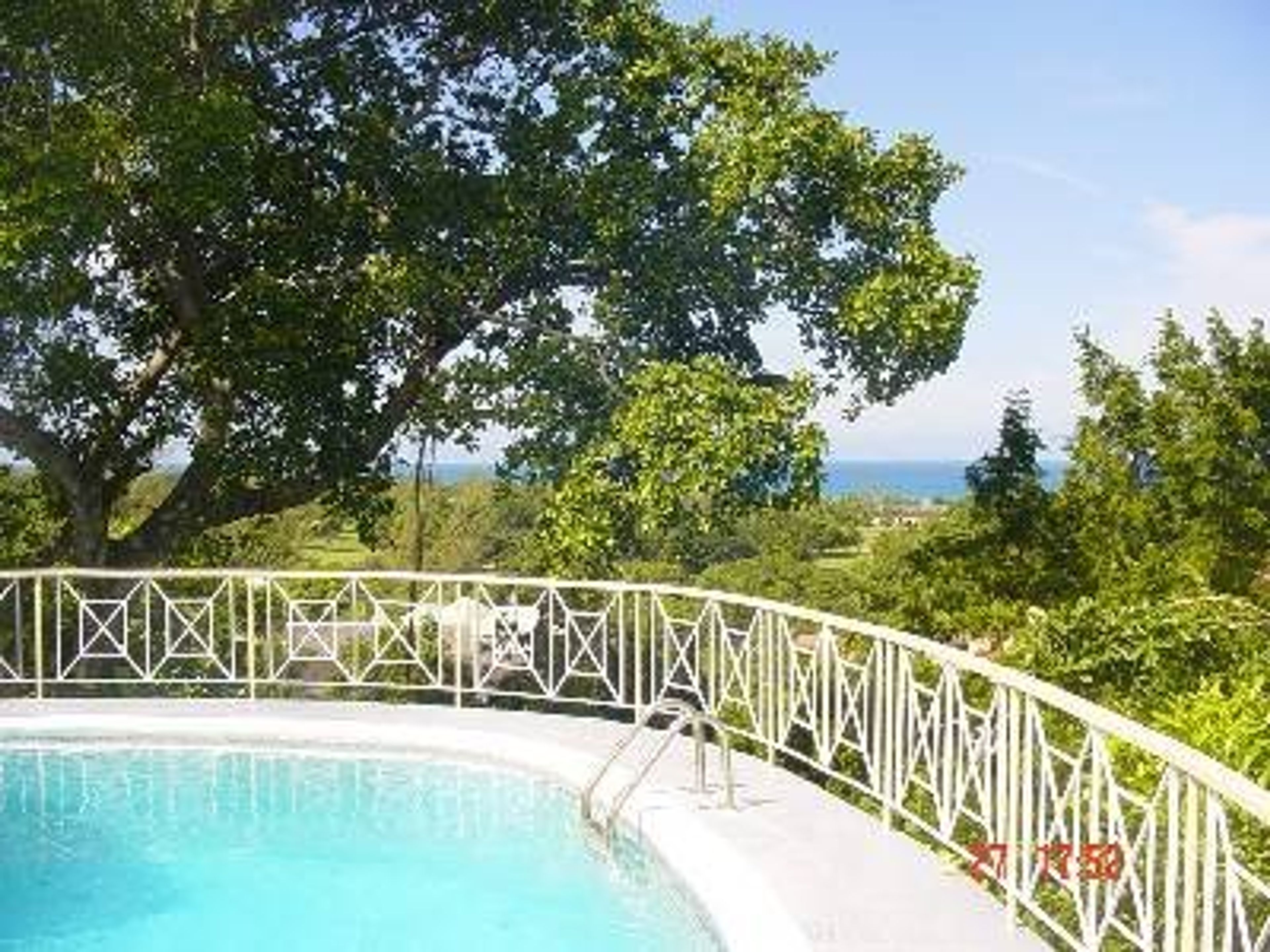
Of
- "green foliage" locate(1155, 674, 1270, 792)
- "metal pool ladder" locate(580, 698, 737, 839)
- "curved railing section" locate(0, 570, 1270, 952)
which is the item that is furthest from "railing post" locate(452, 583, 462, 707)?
"green foliage" locate(1155, 674, 1270, 792)

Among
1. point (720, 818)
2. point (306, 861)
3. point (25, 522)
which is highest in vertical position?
point (25, 522)

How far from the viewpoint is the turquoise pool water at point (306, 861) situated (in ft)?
22.8

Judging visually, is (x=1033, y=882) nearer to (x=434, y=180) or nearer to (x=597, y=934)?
(x=597, y=934)

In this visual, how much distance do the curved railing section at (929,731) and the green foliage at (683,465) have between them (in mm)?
1657

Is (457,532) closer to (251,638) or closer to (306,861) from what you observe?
(251,638)

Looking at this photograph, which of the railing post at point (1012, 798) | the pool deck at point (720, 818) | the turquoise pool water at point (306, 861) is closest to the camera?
the railing post at point (1012, 798)

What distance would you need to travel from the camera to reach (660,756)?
314 inches

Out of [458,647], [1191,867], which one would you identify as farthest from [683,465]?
[1191,867]

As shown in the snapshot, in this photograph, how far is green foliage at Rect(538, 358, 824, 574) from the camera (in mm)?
14398

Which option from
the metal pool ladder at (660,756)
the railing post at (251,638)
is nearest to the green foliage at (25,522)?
the railing post at (251,638)
